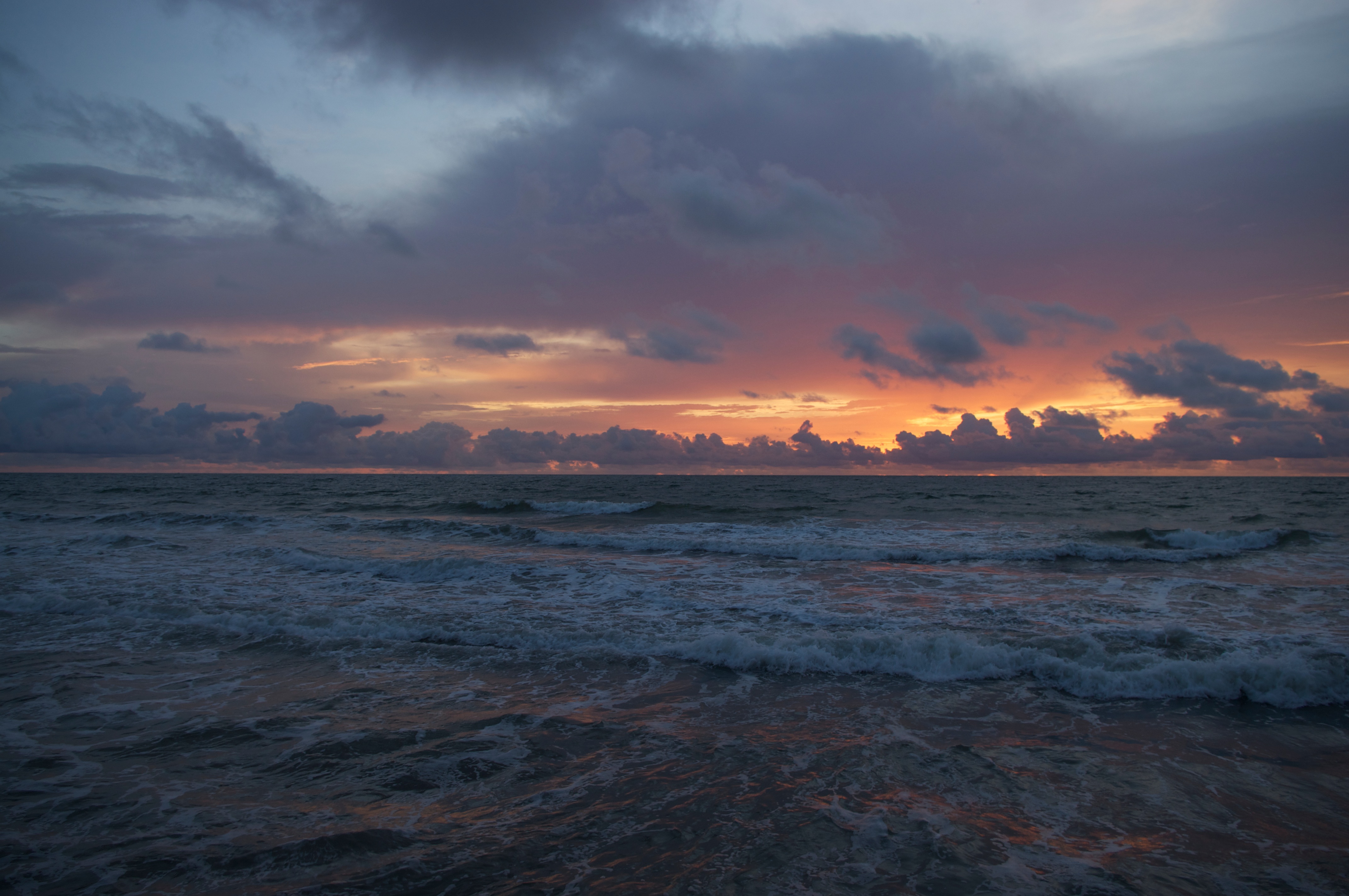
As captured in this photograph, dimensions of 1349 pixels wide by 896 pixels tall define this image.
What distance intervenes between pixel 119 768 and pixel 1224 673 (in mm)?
14276

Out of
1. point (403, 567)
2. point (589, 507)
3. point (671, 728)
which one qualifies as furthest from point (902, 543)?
point (589, 507)

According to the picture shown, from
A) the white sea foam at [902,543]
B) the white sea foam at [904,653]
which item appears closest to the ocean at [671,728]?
the white sea foam at [904,653]

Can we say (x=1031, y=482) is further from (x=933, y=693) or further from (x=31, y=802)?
(x=31, y=802)

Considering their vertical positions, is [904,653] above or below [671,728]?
above

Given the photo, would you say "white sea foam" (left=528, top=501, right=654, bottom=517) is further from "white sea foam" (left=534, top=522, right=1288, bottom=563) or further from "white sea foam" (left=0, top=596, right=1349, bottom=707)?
"white sea foam" (left=0, top=596, right=1349, bottom=707)

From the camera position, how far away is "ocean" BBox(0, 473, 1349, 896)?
5000 mm

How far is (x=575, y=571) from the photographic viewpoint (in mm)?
18844

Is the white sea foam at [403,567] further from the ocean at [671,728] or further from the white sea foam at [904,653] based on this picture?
the white sea foam at [904,653]

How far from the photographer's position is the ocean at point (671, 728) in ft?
16.4

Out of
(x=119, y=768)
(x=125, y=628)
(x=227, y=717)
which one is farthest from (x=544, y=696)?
(x=125, y=628)

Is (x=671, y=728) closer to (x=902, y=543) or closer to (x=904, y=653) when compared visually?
(x=904, y=653)

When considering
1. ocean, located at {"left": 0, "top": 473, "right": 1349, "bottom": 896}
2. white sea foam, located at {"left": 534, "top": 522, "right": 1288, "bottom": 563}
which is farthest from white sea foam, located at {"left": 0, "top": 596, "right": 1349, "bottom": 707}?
white sea foam, located at {"left": 534, "top": 522, "right": 1288, "bottom": 563}

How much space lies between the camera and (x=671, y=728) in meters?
7.70

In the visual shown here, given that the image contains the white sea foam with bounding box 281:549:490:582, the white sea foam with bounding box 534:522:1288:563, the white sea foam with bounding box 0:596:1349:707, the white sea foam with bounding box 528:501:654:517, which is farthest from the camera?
the white sea foam with bounding box 528:501:654:517
